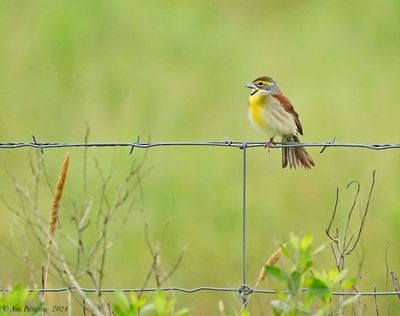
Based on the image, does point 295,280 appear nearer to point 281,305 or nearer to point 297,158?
point 281,305

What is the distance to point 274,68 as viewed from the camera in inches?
523

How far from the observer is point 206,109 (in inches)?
469

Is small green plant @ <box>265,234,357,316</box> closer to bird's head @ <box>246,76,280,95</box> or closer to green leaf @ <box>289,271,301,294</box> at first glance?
green leaf @ <box>289,271,301,294</box>

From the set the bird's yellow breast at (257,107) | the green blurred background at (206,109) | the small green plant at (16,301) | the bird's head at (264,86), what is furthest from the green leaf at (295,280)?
the bird's head at (264,86)

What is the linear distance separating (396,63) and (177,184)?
3.91m

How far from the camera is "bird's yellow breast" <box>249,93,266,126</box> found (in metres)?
7.31

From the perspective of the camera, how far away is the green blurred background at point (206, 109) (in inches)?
347

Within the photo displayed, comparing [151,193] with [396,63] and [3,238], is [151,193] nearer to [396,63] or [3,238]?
[3,238]

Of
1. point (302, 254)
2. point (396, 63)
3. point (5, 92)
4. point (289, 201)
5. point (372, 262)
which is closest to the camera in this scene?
point (302, 254)

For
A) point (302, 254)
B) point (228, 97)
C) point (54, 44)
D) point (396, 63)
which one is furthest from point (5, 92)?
point (302, 254)

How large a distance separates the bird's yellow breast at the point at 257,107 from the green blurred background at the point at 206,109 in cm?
90

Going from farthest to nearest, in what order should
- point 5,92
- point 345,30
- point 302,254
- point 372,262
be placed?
point 345,30, point 5,92, point 372,262, point 302,254

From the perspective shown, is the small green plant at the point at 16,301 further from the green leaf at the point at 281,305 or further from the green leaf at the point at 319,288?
the green leaf at the point at 319,288

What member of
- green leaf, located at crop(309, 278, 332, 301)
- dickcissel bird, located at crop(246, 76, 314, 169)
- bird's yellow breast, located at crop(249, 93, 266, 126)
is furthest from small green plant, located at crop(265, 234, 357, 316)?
bird's yellow breast, located at crop(249, 93, 266, 126)
